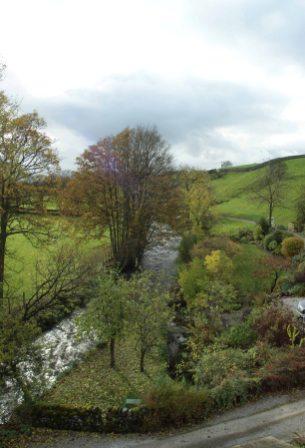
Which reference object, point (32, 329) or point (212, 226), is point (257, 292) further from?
point (212, 226)

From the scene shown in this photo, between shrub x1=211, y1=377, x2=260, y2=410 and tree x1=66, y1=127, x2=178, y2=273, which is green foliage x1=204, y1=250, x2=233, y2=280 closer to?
tree x1=66, y1=127, x2=178, y2=273

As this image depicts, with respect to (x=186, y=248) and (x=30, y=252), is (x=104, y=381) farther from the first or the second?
(x=30, y=252)

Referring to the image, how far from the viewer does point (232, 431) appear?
13.6m

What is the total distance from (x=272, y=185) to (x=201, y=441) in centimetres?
4564

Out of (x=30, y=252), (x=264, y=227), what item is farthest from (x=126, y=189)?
(x=264, y=227)

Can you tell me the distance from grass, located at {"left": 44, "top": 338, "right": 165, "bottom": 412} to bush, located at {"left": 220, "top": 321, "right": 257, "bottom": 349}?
10.5 ft

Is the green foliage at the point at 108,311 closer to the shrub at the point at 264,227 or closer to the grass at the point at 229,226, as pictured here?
the shrub at the point at 264,227

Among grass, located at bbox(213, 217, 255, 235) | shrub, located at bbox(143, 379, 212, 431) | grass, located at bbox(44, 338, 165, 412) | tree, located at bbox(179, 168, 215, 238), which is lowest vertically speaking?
grass, located at bbox(44, 338, 165, 412)

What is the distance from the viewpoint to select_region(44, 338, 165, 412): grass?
1867cm

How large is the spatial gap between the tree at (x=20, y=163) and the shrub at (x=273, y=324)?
43.2ft

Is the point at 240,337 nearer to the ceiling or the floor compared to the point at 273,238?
nearer to the floor

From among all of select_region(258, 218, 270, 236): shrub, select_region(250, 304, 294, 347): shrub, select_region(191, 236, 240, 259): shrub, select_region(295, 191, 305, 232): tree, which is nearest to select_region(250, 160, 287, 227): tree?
select_region(258, 218, 270, 236): shrub

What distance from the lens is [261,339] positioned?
→ 19938mm

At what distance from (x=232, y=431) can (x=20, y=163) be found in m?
18.3
